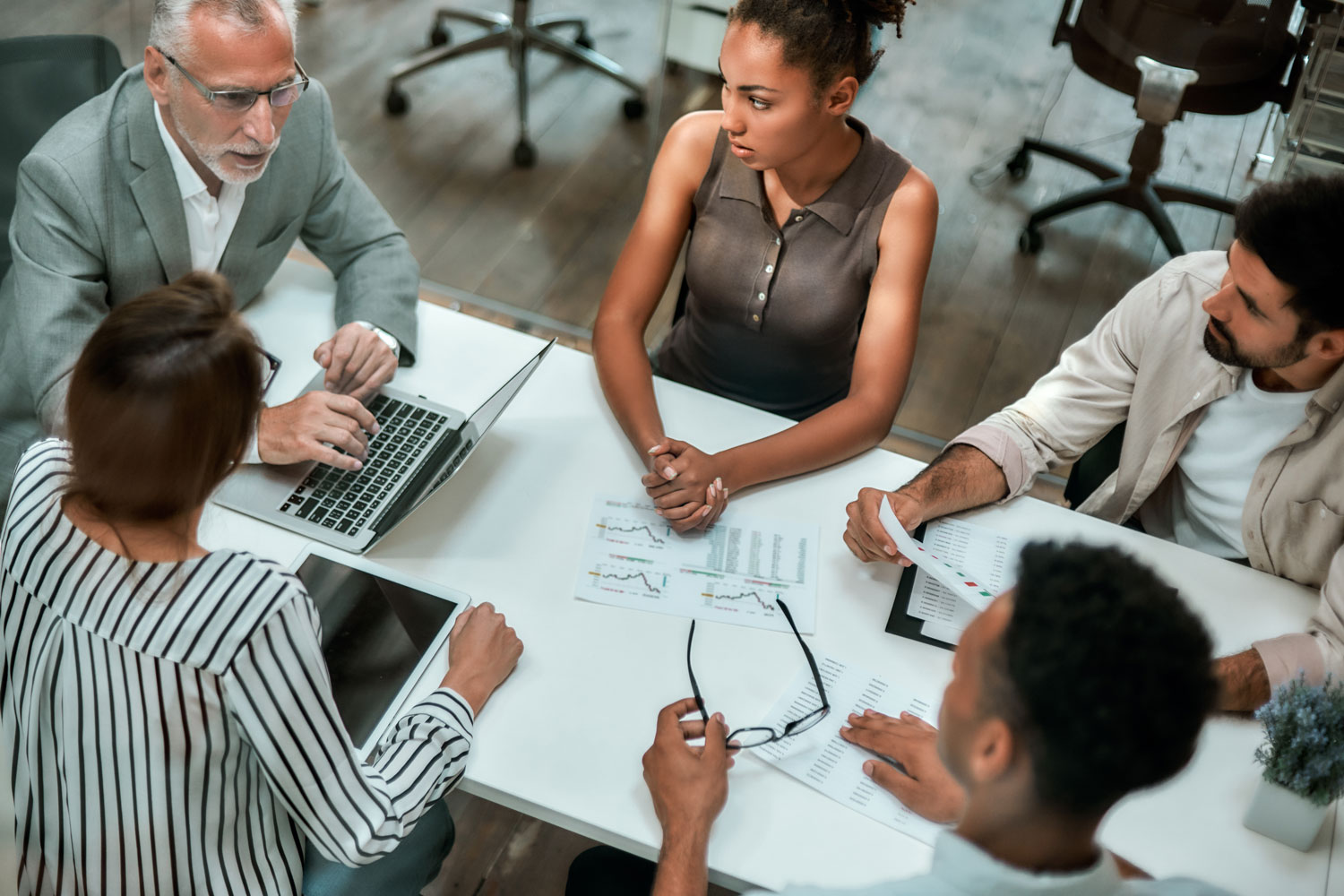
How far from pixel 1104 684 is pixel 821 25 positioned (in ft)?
4.02

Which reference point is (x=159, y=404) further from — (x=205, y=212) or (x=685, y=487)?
(x=205, y=212)

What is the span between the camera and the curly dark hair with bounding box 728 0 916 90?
1.75 metres

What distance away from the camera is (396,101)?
3.40 metres

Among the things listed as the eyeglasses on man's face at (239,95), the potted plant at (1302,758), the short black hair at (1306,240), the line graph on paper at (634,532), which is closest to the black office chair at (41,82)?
the eyeglasses on man's face at (239,95)

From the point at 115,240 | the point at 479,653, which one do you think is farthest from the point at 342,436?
the point at 115,240

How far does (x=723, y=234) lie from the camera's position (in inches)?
78.4

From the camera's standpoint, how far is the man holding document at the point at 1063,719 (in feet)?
2.81

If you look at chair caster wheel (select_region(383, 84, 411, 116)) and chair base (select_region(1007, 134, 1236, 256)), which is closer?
chair base (select_region(1007, 134, 1236, 256))

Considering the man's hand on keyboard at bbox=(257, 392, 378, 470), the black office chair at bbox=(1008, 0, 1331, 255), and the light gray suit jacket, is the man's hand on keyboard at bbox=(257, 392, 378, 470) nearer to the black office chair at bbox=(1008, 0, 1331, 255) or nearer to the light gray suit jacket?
the light gray suit jacket

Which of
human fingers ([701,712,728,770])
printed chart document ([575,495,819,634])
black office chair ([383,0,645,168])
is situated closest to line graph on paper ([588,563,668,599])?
printed chart document ([575,495,819,634])

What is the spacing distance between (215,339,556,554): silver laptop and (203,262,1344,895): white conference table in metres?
0.03

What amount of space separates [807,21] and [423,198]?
1900mm

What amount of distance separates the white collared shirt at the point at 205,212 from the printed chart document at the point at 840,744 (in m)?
1.12

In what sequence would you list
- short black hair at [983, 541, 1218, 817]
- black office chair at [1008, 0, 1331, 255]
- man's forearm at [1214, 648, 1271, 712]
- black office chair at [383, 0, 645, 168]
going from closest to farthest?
short black hair at [983, 541, 1218, 817] → man's forearm at [1214, 648, 1271, 712] → black office chair at [1008, 0, 1331, 255] → black office chair at [383, 0, 645, 168]
